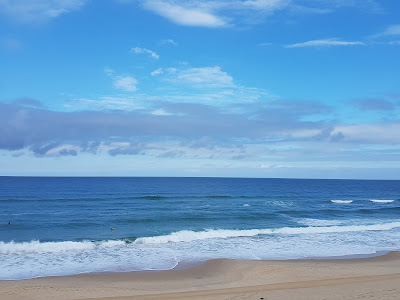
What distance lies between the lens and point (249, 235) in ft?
81.0

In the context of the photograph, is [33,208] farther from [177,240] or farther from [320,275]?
[320,275]

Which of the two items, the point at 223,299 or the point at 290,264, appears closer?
the point at 223,299

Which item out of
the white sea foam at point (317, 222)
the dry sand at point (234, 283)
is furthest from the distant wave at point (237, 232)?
the dry sand at point (234, 283)

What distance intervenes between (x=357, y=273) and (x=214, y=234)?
1100 centimetres

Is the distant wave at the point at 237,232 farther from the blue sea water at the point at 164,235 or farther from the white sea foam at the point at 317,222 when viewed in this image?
the white sea foam at the point at 317,222

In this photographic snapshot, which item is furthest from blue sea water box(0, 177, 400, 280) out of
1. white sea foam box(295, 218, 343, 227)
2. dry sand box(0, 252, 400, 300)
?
dry sand box(0, 252, 400, 300)

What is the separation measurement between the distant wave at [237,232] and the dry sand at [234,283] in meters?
6.40

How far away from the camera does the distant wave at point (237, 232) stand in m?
22.7

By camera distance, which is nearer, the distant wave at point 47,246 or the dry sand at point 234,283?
the dry sand at point 234,283

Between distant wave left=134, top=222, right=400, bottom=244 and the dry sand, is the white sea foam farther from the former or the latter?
the dry sand

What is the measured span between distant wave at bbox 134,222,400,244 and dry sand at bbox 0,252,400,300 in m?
6.40

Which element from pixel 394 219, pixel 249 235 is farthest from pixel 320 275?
pixel 394 219

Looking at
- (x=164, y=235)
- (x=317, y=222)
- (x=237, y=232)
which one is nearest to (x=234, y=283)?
(x=164, y=235)

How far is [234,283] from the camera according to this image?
13789 mm
